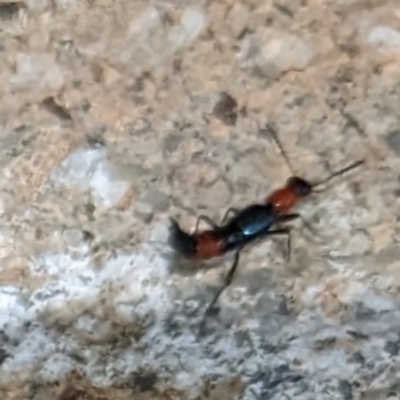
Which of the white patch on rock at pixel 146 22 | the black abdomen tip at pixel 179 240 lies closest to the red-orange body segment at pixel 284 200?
the black abdomen tip at pixel 179 240

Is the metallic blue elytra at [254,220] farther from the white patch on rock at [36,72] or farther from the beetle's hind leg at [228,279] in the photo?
the white patch on rock at [36,72]

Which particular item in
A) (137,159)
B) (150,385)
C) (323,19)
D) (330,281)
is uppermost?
(323,19)

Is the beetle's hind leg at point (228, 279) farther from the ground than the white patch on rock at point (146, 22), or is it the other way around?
the white patch on rock at point (146, 22)

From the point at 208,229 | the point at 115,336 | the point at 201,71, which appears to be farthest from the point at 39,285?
the point at 201,71

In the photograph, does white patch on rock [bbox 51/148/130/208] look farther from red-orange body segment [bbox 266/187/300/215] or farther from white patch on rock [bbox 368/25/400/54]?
white patch on rock [bbox 368/25/400/54]

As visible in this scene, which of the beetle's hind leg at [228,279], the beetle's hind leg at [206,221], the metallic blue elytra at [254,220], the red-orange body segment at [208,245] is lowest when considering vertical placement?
the beetle's hind leg at [228,279]

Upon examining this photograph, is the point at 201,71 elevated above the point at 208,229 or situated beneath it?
elevated above

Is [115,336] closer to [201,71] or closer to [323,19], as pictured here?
[201,71]
